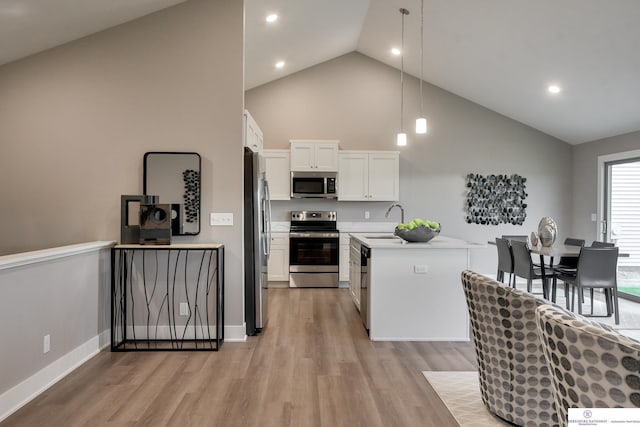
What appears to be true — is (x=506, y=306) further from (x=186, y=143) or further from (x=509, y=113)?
(x=509, y=113)

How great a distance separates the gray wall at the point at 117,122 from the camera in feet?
11.4

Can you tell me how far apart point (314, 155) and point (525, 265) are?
133 inches

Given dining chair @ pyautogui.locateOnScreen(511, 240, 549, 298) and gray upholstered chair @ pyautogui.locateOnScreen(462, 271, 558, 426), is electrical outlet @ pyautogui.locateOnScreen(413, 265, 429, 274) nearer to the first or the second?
gray upholstered chair @ pyautogui.locateOnScreen(462, 271, 558, 426)

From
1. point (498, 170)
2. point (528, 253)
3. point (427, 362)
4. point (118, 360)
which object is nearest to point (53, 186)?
point (118, 360)

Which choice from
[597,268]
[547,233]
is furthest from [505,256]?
[597,268]

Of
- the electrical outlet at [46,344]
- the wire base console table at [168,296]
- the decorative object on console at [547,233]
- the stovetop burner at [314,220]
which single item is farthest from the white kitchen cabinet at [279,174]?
the electrical outlet at [46,344]

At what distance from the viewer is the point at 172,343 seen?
344cm

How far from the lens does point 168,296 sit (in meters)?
3.52

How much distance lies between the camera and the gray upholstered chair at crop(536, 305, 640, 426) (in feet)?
3.51

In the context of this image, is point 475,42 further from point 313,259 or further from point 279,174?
point 313,259

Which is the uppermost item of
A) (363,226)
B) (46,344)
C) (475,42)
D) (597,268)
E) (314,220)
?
(475,42)

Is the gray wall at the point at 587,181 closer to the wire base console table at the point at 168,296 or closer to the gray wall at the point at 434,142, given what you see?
the gray wall at the point at 434,142

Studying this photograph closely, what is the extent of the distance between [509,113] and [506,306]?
5.38 meters

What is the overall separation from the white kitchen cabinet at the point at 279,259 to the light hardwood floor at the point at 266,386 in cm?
222
